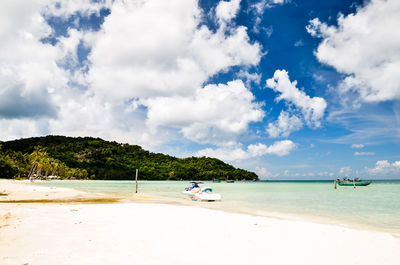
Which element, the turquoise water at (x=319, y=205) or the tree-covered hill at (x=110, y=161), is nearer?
the turquoise water at (x=319, y=205)

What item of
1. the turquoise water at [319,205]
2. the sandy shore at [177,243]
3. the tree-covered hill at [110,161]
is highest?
the tree-covered hill at [110,161]

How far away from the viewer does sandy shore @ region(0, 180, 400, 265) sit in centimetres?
599

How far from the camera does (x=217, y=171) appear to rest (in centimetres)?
18762

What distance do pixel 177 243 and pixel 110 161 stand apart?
167 m

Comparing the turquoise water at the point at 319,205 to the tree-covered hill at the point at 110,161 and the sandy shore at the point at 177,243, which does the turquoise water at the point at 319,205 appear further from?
the tree-covered hill at the point at 110,161

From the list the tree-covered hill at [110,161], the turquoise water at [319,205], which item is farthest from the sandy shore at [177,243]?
the tree-covered hill at [110,161]

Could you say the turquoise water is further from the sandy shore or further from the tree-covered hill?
the tree-covered hill

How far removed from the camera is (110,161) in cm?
16362

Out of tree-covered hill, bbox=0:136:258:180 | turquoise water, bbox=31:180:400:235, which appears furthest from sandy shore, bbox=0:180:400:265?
tree-covered hill, bbox=0:136:258:180

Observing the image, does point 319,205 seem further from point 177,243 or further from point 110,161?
point 110,161

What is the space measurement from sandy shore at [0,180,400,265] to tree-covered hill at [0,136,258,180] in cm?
13458

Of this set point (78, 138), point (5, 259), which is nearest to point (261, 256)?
point (5, 259)

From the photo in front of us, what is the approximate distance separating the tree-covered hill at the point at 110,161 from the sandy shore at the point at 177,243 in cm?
13458

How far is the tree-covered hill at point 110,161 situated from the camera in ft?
490
